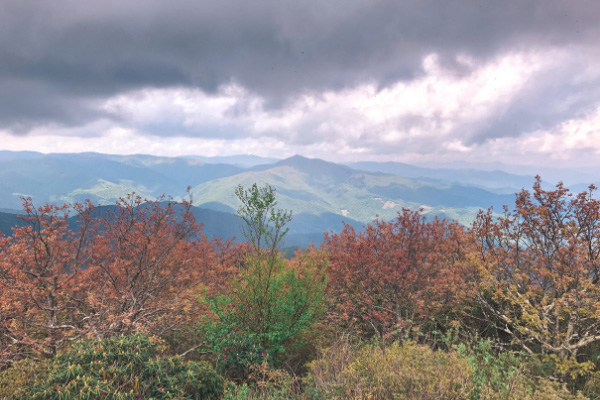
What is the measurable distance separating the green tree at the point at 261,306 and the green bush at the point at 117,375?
188 centimetres

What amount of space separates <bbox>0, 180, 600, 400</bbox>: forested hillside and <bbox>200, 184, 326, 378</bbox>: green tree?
0.04 m

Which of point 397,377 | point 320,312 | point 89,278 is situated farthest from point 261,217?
point 89,278

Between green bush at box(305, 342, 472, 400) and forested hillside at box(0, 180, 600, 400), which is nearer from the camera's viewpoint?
green bush at box(305, 342, 472, 400)

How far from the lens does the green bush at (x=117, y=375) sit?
16.1 feet

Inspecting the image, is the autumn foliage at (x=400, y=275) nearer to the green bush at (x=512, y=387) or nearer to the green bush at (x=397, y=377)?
the green bush at (x=512, y=387)

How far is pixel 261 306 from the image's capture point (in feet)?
28.6

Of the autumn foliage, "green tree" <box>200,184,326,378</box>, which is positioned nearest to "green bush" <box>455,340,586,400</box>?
the autumn foliage

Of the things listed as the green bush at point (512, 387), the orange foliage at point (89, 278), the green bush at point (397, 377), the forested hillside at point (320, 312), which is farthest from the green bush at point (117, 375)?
the green bush at point (512, 387)

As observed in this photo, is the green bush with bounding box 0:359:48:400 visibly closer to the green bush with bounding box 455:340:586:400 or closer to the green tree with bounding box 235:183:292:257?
the green tree with bounding box 235:183:292:257

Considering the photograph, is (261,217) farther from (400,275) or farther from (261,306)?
(400,275)

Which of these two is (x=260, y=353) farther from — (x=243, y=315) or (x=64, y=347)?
(x=64, y=347)

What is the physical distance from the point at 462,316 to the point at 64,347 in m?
13.3

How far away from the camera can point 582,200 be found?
768 centimetres

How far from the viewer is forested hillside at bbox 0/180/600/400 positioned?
5.79m
